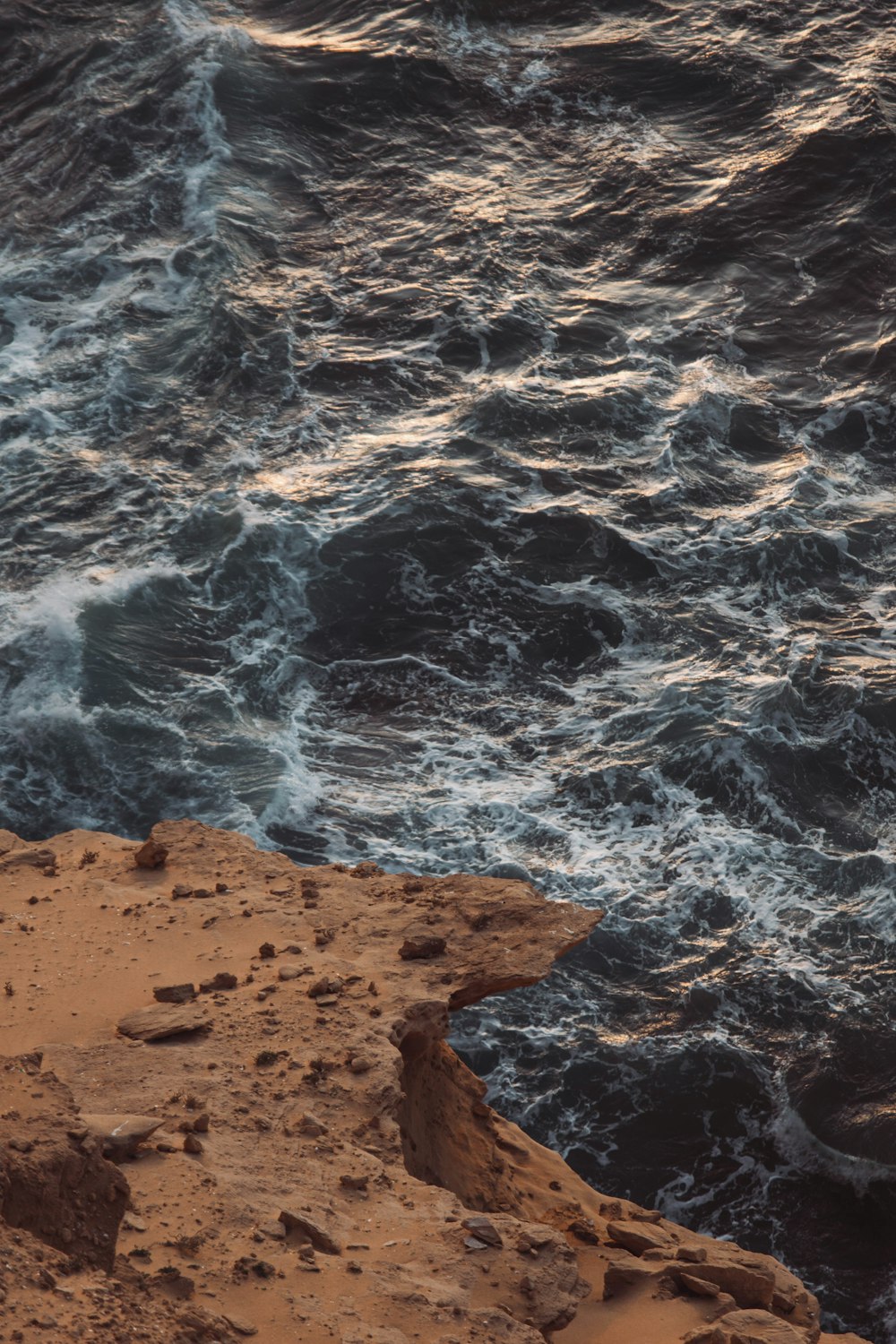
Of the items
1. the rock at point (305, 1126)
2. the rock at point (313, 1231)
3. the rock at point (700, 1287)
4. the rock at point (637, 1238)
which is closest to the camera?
the rock at point (313, 1231)

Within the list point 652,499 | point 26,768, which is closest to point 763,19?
point 652,499

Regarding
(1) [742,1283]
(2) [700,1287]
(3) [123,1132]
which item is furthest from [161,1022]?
(1) [742,1283]

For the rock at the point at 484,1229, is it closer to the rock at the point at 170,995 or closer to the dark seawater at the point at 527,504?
the rock at the point at 170,995

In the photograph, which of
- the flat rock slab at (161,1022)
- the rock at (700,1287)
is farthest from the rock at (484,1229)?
the flat rock slab at (161,1022)

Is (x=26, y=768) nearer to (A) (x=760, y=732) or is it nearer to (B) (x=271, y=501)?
(B) (x=271, y=501)

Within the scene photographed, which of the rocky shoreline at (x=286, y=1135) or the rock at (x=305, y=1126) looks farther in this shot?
the rock at (x=305, y=1126)
